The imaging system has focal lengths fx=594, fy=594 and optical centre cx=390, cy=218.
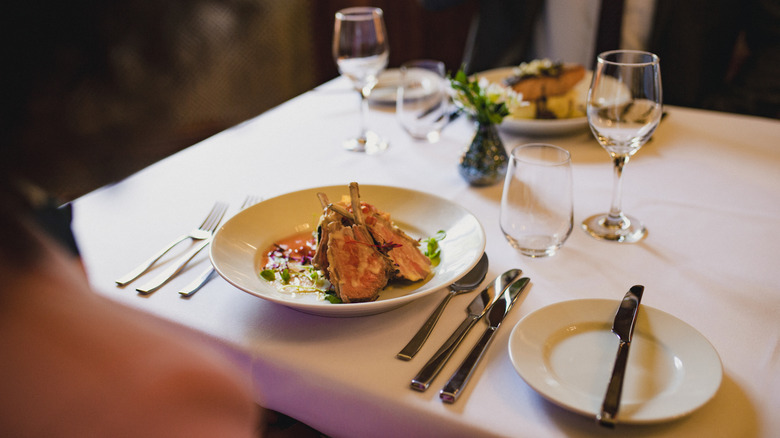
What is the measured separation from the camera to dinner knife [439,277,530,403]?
693mm

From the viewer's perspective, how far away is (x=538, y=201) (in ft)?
3.06

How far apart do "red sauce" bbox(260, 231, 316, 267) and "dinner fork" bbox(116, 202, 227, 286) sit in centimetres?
16

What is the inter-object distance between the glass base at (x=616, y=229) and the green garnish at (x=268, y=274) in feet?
1.87

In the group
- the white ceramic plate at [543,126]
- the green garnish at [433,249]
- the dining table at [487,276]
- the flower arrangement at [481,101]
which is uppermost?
the flower arrangement at [481,101]

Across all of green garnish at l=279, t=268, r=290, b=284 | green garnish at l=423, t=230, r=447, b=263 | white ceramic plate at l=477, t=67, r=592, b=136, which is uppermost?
white ceramic plate at l=477, t=67, r=592, b=136

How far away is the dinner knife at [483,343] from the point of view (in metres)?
0.69

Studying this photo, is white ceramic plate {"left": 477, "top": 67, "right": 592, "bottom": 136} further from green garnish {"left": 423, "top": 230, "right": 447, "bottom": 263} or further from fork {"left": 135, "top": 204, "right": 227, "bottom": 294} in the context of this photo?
fork {"left": 135, "top": 204, "right": 227, "bottom": 294}

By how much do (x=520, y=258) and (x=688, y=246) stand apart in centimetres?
30

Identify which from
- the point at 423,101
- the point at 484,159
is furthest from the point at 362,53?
the point at 484,159

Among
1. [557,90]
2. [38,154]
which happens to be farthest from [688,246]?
[38,154]

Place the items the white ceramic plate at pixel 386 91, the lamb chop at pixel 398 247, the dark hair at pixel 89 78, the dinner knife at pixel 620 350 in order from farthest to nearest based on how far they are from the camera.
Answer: the dark hair at pixel 89 78 → the white ceramic plate at pixel 386 91 → the lamb chop at pixel 398 247 → the dinner knife at pixel 620 350

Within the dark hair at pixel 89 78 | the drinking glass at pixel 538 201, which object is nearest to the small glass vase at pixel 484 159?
the drinking glass at pixel 538 201

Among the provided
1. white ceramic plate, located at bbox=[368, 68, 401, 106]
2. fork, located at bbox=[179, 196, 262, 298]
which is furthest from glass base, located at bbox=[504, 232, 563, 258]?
white ceramic plate, located at bbox=[368, 68, 401, 106]

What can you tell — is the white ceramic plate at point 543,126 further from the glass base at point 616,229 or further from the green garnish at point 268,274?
the green garnish at point 268,274
